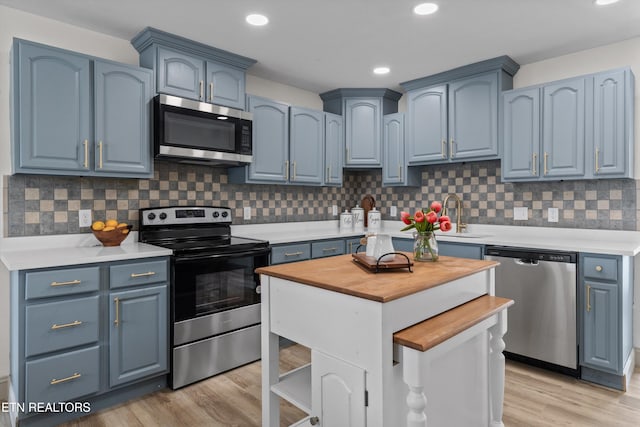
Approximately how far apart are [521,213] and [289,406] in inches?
100

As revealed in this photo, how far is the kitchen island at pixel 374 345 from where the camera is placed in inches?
53.7

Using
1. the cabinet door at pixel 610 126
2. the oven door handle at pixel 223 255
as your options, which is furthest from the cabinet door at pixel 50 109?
the cabinet door at pixel 610 126

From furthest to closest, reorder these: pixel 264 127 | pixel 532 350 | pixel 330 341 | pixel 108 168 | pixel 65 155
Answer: pixel 264 127 < pixel 532 350 < pixel 108 168 < pixel 65 155 < pixel 330 341

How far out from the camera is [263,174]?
3449mm

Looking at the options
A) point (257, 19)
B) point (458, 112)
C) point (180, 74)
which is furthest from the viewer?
point (458, 112)

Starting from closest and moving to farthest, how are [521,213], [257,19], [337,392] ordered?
[337,392] < [257,19] < [521,213]

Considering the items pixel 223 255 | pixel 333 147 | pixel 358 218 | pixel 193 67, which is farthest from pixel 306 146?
pixel 223 255

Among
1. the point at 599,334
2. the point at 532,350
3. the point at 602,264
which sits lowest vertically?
the point at 532,350

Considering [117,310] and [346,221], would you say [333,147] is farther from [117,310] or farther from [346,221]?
[117,310]

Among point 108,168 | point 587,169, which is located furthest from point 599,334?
point 108,168

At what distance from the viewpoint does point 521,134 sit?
3160 millimetres

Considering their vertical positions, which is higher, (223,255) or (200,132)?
(200,132)

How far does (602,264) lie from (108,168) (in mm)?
3276

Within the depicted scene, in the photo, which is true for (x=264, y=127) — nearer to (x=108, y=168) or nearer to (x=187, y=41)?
(x=187, y=41)
